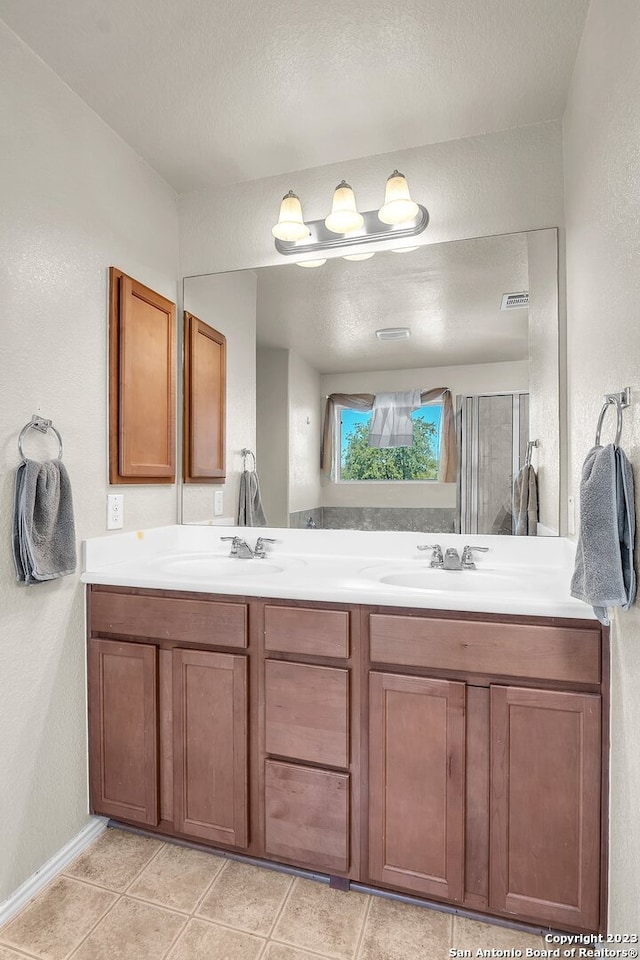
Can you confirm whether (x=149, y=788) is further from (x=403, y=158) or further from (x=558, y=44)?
(x=558, y=44)

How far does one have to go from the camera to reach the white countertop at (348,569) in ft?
4.64

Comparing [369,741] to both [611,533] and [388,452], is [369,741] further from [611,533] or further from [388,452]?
[388,452]

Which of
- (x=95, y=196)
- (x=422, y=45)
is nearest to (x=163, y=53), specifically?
(x=95, y=196)

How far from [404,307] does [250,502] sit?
1017mm

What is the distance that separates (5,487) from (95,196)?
1088mm

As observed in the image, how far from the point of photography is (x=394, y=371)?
205cm

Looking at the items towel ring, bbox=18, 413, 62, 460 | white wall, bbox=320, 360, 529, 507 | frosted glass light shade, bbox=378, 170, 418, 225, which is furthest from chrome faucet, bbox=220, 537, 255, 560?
frosted glass light shade, bbox=378, 170, 418, 225

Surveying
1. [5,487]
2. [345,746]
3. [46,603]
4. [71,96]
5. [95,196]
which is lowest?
[345,746]

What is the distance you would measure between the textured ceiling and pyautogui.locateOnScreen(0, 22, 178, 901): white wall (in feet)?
0.51

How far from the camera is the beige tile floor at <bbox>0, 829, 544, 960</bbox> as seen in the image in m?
1.35

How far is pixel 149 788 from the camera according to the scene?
1715mm

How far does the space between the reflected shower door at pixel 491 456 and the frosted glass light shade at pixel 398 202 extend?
70cm

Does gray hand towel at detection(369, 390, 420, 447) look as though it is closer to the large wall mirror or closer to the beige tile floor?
the large wall mirror

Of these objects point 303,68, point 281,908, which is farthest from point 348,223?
point 281,908
